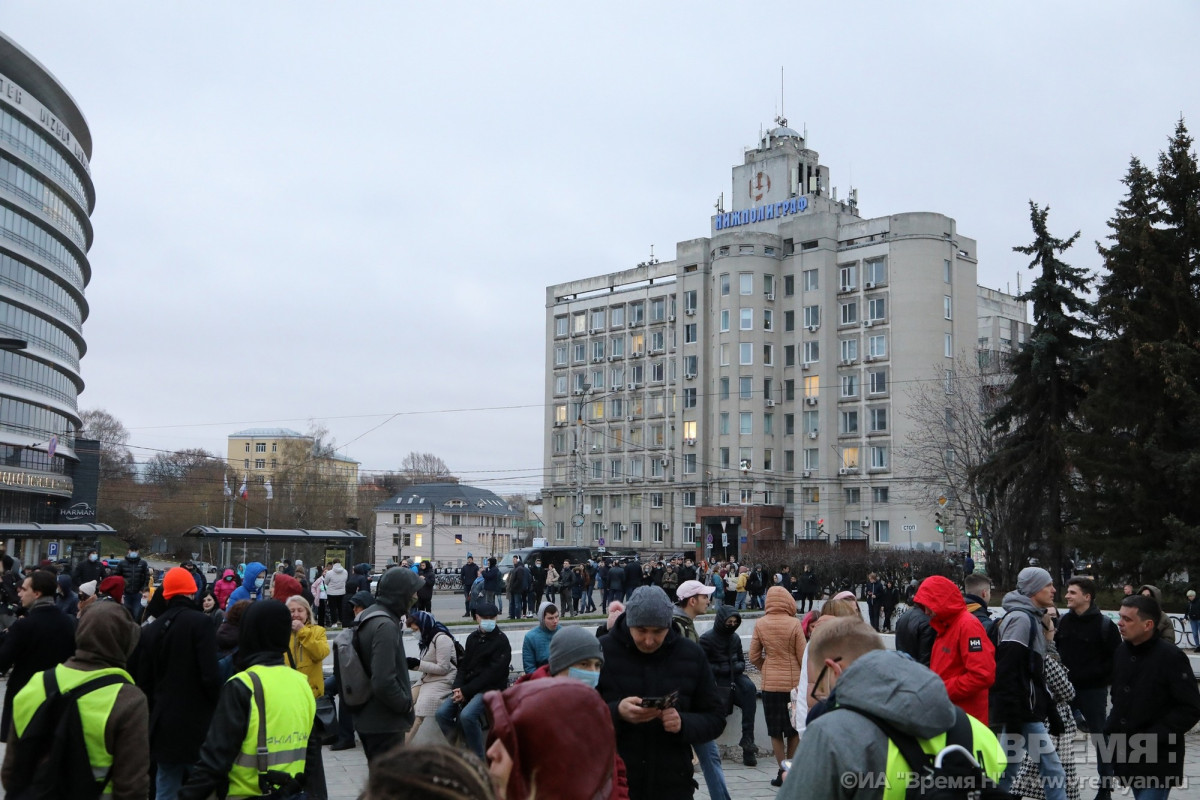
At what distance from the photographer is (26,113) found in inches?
2394

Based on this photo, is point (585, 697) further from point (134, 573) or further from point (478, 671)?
point (134, 573)

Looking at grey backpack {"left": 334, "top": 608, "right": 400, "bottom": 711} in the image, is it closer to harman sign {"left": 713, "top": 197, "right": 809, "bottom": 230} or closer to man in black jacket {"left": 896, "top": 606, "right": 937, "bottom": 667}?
man in black jacket {"left": 896, "top": 606, "right": 937, "bottom": 667}

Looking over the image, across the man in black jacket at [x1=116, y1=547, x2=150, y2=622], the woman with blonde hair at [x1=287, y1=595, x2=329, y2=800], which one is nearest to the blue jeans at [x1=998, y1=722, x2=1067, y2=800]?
the woman with blonde hair at [x1=287, y1=595, x2=329, y2=800]

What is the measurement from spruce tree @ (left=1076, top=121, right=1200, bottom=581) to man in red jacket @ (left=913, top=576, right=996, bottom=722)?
21.4 metres

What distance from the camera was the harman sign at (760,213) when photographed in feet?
249

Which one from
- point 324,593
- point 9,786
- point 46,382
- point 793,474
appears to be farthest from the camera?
point 793,474

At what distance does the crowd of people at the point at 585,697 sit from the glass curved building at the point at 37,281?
56.4m

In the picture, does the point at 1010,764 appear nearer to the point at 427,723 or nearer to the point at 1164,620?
the point at 1164,620

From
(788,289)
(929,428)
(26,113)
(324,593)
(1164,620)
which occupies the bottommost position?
(324,593)

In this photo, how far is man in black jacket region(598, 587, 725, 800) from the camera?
5.03 m

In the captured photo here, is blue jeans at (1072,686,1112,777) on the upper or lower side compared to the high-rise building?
lower

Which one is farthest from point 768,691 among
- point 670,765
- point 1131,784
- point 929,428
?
point 929,428

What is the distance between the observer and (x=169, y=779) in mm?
6191

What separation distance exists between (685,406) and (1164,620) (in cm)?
7011
